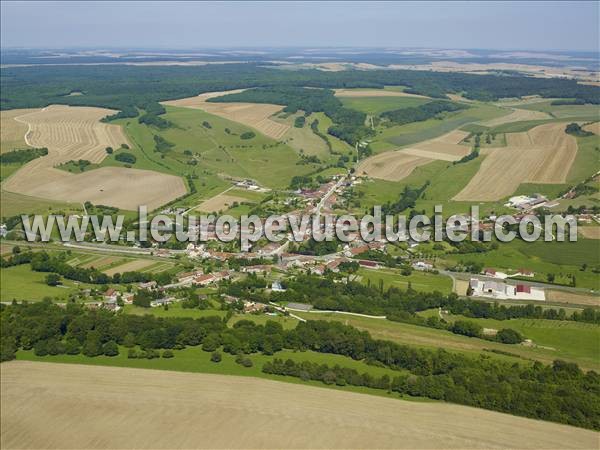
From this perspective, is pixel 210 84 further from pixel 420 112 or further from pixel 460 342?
pixel 460 342

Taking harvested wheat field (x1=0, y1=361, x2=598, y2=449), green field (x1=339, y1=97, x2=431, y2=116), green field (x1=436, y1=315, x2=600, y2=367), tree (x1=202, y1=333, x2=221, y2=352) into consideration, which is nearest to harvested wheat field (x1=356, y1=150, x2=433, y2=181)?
green field (x1=339, y1=97, x2=431, y2=116)

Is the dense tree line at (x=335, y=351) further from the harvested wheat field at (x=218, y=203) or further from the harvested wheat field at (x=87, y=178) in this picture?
the harvested wheat field at (x=87, y=178)

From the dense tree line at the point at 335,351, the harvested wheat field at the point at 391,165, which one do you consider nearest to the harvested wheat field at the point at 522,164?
the harvested wheat field at the point at 391,165

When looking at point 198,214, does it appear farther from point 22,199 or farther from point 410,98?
point 410,98

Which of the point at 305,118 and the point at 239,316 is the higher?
the point at 305,118

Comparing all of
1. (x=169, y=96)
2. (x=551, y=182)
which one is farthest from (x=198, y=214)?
(x=169, y=96)

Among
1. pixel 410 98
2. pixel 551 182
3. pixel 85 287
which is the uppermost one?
pixel 410 98

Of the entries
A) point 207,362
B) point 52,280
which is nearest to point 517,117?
point 52,280
